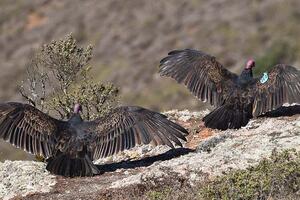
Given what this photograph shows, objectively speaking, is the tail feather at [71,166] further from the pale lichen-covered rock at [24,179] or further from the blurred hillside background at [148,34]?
the blurred hillside background at [148,34]

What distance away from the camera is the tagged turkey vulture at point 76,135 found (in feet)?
34.2

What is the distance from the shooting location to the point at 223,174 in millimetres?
9555

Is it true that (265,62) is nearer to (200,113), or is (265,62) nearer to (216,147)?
(200,113)

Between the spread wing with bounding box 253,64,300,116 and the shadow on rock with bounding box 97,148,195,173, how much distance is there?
128 centimetres

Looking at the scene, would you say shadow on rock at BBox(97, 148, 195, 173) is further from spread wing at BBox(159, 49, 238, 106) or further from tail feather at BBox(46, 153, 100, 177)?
spread wing at BBox(159, 49, 238, 106)

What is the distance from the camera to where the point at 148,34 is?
39.9 m

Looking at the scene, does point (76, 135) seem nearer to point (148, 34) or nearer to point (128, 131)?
point (128, 131)

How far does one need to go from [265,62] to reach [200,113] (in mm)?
19123

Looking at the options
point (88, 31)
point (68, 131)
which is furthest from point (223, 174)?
point (88, 31)

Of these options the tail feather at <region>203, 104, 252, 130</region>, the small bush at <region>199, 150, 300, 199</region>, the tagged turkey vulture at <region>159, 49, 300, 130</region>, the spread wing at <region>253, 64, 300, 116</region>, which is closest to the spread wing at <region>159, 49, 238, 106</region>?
the tagged turkey vulture at <region>159, 49, 300, 130</region>

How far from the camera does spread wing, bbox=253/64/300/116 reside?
11.8 meters

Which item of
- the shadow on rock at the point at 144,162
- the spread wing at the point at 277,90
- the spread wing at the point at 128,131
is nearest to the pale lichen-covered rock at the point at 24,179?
the spread wing at the point at 128,131

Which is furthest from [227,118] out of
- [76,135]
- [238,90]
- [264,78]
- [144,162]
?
[76,135]

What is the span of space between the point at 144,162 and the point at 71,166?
1220 mm
